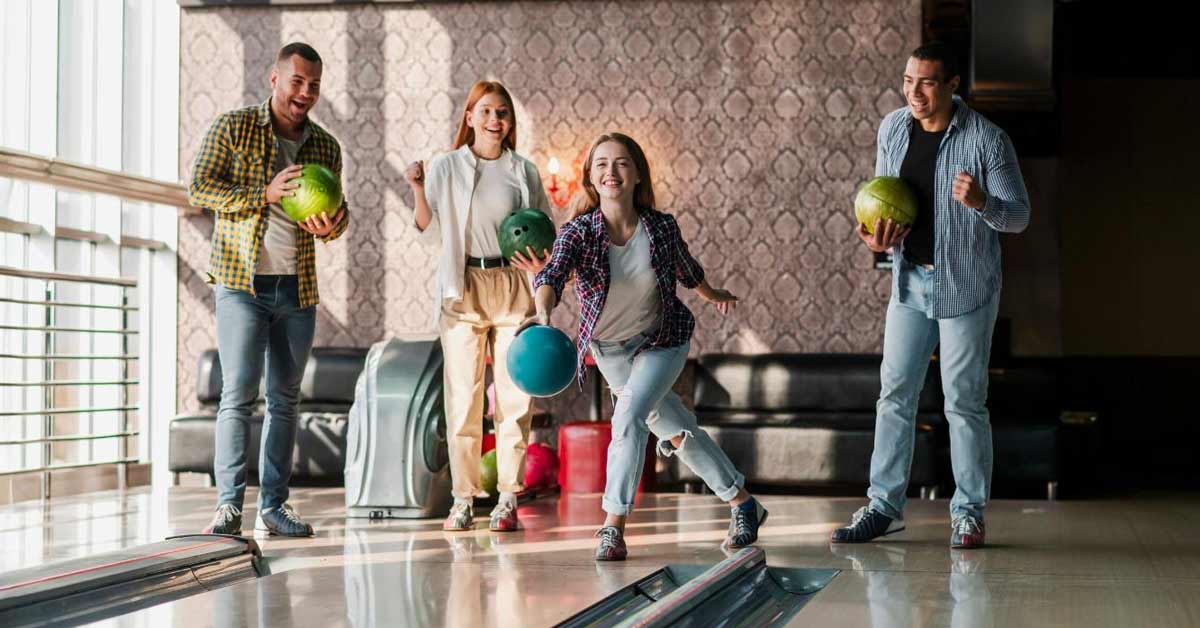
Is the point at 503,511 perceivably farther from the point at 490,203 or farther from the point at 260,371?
the point at 490,203

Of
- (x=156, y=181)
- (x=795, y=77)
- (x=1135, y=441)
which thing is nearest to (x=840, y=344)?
(x=795, y=77)

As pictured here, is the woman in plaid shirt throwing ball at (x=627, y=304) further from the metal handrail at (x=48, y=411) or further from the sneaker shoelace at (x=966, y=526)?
the metal handrail at (x=48, y=411)

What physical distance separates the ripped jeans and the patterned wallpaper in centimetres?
339

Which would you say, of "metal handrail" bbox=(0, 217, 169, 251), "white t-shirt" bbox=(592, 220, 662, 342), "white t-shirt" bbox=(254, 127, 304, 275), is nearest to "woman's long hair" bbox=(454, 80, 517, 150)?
"white t-shirt" bbox=(254, 127, 304, 275)

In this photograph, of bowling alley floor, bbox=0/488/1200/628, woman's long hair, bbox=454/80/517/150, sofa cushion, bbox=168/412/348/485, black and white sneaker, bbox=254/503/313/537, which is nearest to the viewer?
bowling alley floor, bbox=0/488/1200/628

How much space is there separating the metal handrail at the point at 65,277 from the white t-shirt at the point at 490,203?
2576mm

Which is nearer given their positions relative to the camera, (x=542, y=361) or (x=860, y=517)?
(x=542, y=361)

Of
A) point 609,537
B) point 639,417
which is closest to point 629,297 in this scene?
point 639,417

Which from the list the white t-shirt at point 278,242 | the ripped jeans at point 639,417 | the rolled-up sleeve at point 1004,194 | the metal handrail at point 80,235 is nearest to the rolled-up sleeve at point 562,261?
the ripped jeans at point 639,417

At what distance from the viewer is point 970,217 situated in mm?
4277

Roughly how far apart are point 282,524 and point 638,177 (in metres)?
1.91

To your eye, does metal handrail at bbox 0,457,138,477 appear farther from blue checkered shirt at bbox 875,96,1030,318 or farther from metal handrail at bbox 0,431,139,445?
blue checkered shirt at bbox 875,96,1030,318

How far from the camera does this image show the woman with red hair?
4.95 metres

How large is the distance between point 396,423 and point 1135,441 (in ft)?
20.1
